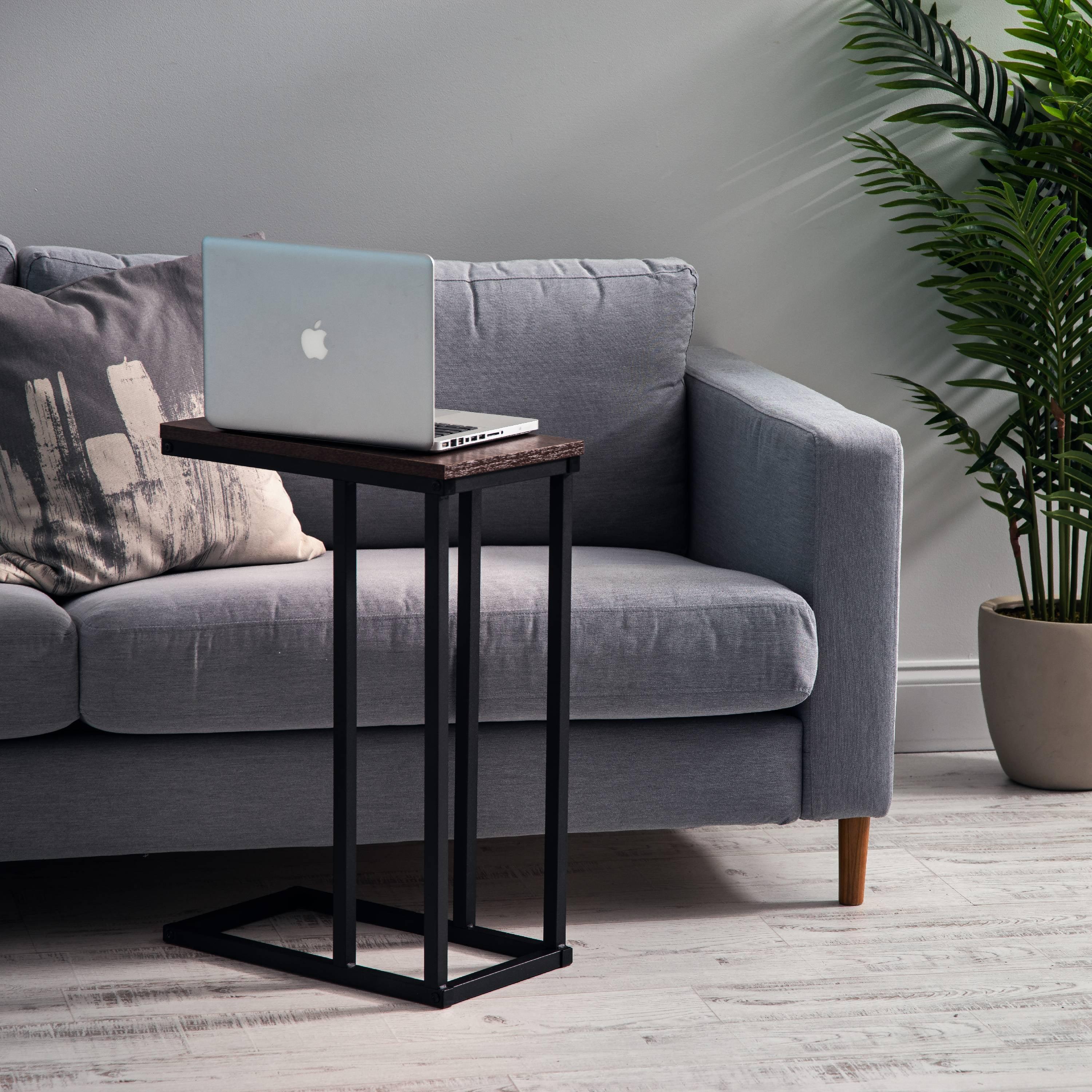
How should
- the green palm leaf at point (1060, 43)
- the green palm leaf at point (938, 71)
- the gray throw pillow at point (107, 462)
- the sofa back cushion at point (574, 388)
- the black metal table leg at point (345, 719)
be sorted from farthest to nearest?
the green palm leaf at point (938, 71)
the green palm leaf at point (1060, 43)
the sofa back cushion at point (574, 388)
the gray throw pillow at point (107, 462)
the black metal table leg at point (345, 719)

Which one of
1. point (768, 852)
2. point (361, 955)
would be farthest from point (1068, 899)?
point (361, 955)

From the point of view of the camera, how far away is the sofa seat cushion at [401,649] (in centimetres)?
203

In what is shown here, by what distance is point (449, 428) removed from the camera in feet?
5.86

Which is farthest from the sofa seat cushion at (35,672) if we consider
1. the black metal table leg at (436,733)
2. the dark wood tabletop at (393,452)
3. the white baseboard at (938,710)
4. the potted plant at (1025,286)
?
the white baseboard at (938,710)

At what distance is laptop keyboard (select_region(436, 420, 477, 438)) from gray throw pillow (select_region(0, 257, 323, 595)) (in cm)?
60

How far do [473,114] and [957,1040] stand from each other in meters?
1.90

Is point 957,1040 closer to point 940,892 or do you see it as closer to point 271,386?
point 940,892

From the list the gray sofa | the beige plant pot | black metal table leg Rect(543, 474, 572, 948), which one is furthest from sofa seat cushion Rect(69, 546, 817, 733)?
the beige plant pot

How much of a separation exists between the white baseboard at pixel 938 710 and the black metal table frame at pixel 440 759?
1.28 meters

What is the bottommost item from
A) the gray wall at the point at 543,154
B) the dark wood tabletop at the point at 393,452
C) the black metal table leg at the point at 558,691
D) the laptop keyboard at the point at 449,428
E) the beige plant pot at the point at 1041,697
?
the beige plant pot at the point at 1041,697

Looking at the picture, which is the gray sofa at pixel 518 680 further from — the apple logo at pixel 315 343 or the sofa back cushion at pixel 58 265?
the apple logo at pixel 315 343

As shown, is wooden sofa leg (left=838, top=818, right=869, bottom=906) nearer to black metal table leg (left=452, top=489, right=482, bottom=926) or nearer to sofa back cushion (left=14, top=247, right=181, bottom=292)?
black metal table leg (left=452, top=489, right=482, bottom=926)

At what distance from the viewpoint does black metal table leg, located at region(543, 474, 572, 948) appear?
75.7 inches

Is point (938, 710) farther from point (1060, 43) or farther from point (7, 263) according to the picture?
point (7, 263)
